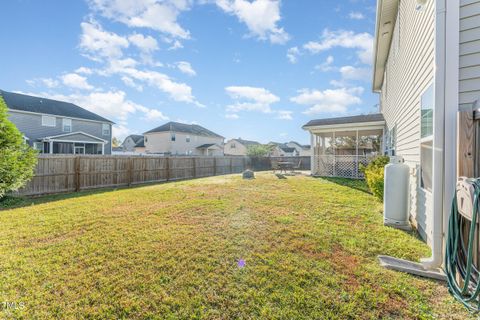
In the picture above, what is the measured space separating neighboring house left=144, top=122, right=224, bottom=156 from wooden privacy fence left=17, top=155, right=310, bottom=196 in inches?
616

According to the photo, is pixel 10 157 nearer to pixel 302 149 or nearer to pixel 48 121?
pixel 48 121

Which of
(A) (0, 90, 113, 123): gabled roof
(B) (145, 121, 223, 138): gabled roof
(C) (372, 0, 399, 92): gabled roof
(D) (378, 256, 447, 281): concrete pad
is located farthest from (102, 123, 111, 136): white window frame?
(D) (378, 256, 447, 281): concrete pad

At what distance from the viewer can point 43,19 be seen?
810cm

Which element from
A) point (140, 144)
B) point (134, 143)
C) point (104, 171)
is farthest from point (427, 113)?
point (134, 143)

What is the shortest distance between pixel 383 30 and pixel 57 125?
25.9 metres


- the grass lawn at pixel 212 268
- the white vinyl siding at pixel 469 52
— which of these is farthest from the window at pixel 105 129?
the white vinyl siding at pixel 469 52

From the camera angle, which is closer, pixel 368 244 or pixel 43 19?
pixel 368 244

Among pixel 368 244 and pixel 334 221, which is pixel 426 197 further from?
pixel 334 221

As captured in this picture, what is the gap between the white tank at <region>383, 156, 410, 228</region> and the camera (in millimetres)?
4469

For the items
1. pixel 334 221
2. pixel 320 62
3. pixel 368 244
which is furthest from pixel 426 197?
pixel 320 62

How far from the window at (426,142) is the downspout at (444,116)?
0.67 metres

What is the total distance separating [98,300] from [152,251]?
1080 mm

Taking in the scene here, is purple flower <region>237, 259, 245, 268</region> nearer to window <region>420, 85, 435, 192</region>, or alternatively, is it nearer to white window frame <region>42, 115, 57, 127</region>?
window <region>420, 85, 435, 192</region>

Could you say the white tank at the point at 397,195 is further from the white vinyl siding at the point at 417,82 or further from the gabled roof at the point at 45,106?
the gabled roof at the point at 45,106
